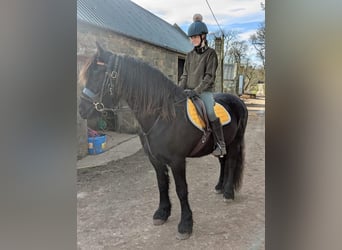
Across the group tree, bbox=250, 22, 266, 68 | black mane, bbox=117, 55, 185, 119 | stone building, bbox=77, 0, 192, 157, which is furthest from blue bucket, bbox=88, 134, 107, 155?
tree, bbox=250, 22, 266, 68

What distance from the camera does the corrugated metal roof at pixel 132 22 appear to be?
2.22 ft

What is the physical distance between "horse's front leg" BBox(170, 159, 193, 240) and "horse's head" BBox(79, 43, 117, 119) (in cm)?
27

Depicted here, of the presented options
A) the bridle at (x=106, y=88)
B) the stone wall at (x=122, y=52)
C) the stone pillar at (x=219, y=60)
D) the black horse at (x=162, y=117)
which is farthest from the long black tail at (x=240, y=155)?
the bridle at (x=106, y=88)

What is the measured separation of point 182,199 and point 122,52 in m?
0.44

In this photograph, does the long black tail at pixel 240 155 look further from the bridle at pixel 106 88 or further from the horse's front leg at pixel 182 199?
the bridle at pixel 106 88

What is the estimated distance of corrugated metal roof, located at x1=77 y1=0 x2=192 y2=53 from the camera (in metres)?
0.68

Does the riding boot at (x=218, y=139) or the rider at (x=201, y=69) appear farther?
the riding boot at (x=218, y=139)

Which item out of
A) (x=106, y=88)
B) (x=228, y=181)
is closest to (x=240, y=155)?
(x=228, y=181)

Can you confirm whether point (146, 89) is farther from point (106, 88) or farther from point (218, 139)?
point (218, 139)

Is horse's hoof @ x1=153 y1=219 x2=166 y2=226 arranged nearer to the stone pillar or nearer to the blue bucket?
the blue bucket

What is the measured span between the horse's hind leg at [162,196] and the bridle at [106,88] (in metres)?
0.22

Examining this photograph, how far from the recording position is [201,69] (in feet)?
2.62
